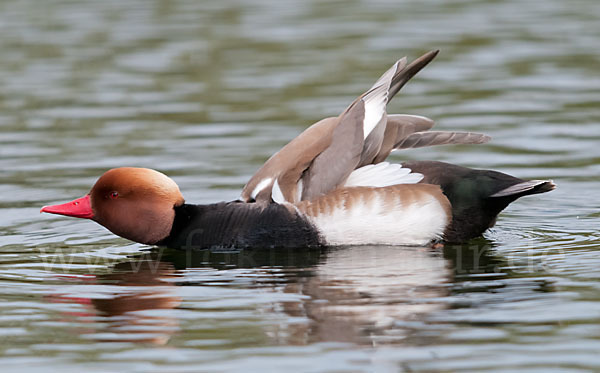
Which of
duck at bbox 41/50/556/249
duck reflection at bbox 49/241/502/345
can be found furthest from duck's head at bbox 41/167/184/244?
duck reflection at bbox 49/241/502/345

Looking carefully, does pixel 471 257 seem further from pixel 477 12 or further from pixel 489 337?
pixel 477 12

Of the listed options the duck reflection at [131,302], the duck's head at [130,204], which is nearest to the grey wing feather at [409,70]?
the duck's head at [130,204]

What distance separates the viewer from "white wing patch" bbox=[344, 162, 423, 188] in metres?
7.29

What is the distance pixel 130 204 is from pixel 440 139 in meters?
2.07

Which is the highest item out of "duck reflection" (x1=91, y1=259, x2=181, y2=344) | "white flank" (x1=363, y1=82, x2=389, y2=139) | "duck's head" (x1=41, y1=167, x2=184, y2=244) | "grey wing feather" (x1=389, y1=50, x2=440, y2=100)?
"grey wing feather" (x1=389, y1=50, x2=440, y2=100)

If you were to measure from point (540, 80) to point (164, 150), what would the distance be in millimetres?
4674

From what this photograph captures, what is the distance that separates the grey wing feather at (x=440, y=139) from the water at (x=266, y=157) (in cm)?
69

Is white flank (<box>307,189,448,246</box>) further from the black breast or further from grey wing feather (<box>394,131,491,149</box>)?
grey wing feather (<box>394,131,491,149</box>)

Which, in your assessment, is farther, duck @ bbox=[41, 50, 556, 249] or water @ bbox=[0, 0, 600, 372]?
duck @ bbox=[41, 50, 556, 249]

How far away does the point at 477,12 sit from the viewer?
17.3 m

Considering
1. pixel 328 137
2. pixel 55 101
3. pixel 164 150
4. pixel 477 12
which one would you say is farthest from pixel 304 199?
pixel 477 12

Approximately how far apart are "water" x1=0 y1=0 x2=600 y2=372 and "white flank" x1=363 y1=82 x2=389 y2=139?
0.81 m

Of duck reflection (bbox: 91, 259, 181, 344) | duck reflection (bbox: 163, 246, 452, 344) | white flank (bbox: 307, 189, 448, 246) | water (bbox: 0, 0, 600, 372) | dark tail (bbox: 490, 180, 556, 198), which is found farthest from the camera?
white flank (bbox: 307, 189, 448, 246)

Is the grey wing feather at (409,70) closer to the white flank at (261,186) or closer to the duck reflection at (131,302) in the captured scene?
the white flank at (261,186)
